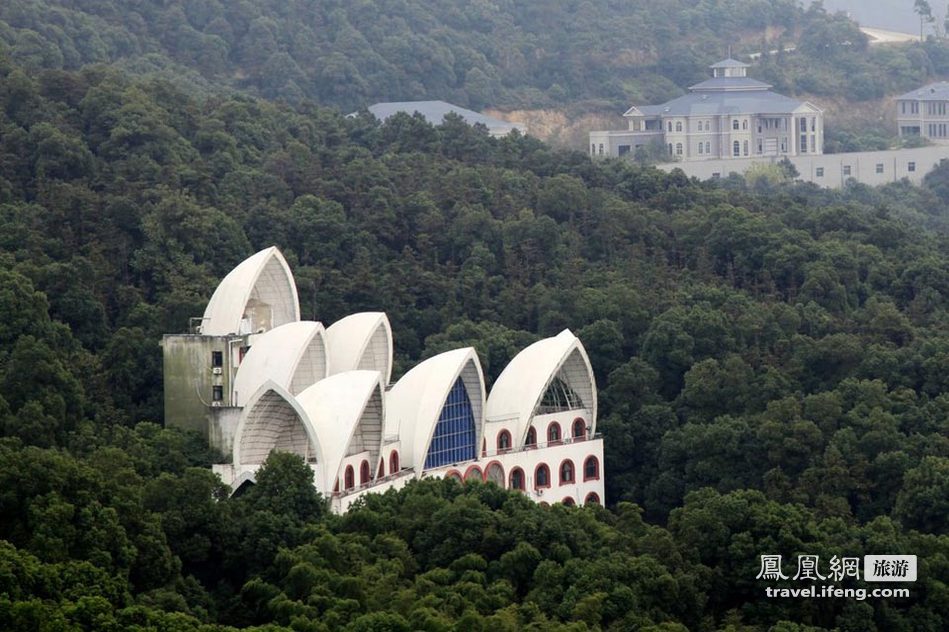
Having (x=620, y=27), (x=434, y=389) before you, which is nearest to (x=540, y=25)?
(x=620, y=27)

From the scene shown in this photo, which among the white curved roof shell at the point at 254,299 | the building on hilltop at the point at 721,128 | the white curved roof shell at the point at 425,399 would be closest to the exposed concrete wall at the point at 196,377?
the white curved roof shell at the point at 254,299

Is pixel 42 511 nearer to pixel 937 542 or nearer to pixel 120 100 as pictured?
pixel 937 542

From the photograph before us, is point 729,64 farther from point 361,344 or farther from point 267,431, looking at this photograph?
point 267,431

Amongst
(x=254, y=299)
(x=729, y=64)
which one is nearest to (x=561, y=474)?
(x=254, y=299)

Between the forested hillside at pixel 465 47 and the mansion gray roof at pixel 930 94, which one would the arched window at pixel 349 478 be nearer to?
the forested hillside at pixel 465 47

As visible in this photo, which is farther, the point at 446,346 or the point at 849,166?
the point at 849,166

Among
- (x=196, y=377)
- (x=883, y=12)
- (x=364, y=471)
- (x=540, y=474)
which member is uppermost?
(x=883, y=12)

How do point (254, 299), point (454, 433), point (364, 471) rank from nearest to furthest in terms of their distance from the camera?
point (364, 471), point (454, 433), point (254, 299)
